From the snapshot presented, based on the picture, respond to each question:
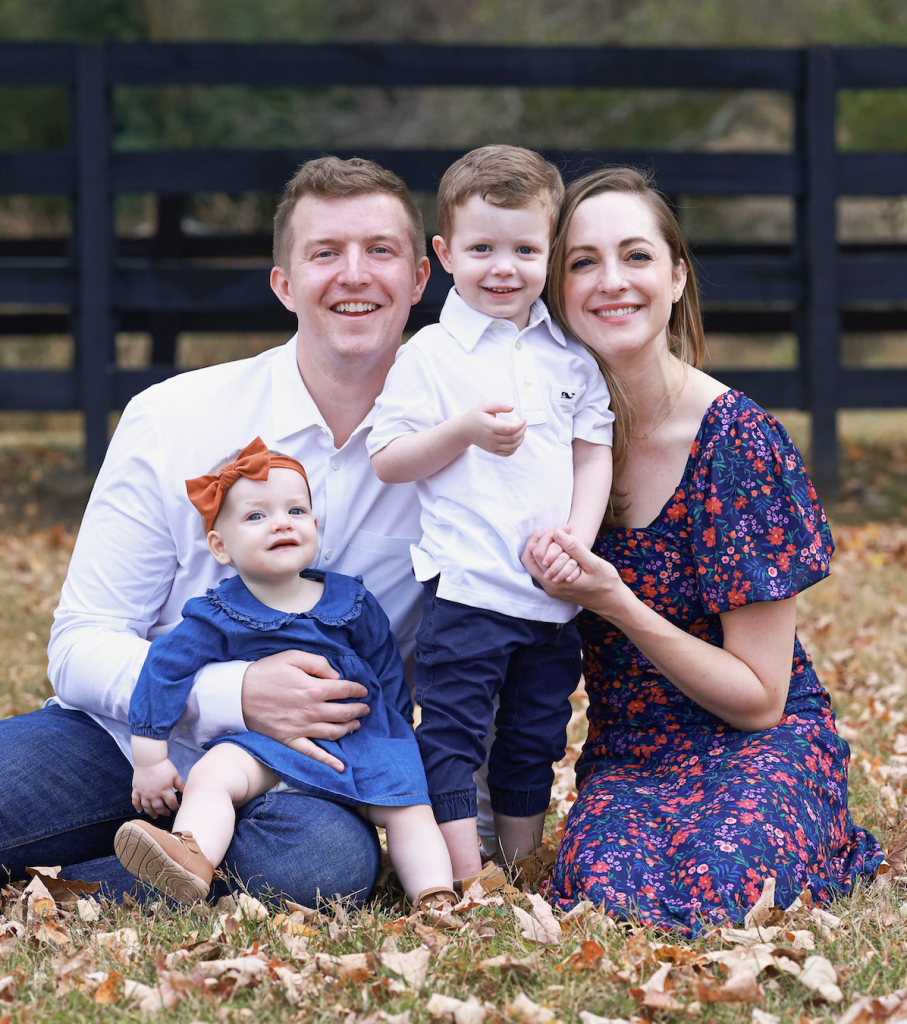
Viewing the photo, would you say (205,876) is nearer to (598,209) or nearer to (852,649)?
(598,209)

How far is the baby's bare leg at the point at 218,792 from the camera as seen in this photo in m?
2.54

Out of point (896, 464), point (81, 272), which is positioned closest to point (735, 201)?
point (896, 464)

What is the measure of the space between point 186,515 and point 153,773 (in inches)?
25.2

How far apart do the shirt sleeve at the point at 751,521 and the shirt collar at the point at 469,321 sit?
0.49 meters

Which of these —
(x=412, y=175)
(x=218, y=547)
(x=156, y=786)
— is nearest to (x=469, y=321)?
(x=218, y=547)

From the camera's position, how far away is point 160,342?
9.35 m

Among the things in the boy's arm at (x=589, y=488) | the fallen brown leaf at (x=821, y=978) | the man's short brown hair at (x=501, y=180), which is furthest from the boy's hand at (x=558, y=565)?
the fallen brown leaf at (x=821, y=978)

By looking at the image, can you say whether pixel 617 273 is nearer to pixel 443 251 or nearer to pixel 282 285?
pixel 443 251

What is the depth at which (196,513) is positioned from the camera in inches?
118

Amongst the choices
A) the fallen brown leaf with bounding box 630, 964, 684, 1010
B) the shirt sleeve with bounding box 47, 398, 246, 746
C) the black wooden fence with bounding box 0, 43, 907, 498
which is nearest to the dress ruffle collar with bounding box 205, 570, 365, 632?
the shirt sleeve with bounding box 47, 398, 246, 746

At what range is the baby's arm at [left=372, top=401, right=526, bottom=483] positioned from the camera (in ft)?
8.75

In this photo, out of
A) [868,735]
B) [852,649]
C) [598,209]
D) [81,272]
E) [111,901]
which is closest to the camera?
[111,901]

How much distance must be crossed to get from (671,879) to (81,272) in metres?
6.10

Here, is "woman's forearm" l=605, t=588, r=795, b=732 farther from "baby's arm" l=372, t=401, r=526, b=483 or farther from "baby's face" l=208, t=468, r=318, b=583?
"baby's face" l=208, t=468, r=318, b=583
